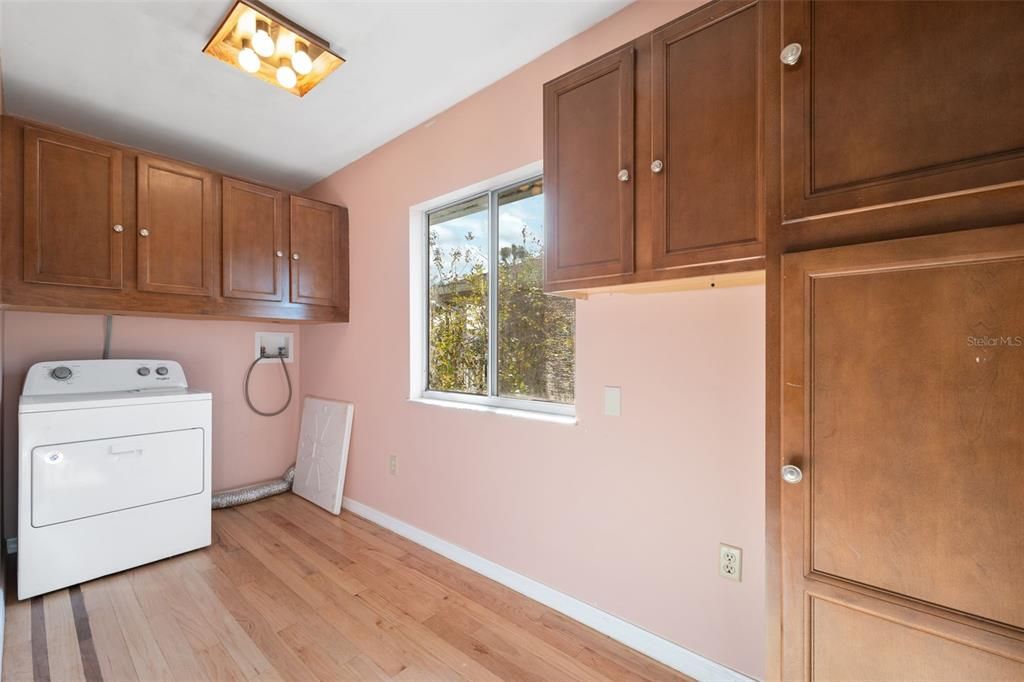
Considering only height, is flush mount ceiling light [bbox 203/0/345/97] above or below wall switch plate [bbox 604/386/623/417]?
above

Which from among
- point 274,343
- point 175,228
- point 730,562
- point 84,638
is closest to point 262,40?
point 175,228

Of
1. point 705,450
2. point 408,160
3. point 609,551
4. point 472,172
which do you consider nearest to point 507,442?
point 609,551

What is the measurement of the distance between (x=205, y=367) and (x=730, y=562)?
355 centimetres

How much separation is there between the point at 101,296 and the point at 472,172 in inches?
81.5

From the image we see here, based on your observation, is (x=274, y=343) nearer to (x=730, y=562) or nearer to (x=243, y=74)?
(x=243, y=74)

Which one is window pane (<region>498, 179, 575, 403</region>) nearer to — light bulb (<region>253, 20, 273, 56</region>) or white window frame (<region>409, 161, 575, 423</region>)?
white window frame (<region>409, 161, 575, 423</region>)

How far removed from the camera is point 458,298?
104 inches

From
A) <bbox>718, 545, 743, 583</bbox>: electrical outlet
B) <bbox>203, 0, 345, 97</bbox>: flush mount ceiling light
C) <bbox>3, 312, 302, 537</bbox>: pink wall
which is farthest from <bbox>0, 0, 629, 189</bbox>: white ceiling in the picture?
<bbox>718, 545, 743, 583</bbox>: electrical outlet

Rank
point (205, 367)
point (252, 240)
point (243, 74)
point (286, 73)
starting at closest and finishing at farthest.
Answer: point (286, 73) → point (243, 74) → point (252, 240) → point (205, 367)

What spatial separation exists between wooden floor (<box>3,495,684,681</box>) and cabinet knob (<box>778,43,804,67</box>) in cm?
194

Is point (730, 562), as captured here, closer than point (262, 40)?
Yes

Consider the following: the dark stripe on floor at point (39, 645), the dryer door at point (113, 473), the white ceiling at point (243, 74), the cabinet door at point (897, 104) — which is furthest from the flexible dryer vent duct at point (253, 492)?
the cabinet door at point (897, 104)

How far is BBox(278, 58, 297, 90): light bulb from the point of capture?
77.5 inches

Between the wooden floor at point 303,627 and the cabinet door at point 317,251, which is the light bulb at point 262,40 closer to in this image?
the cabinet door at point 317,251
